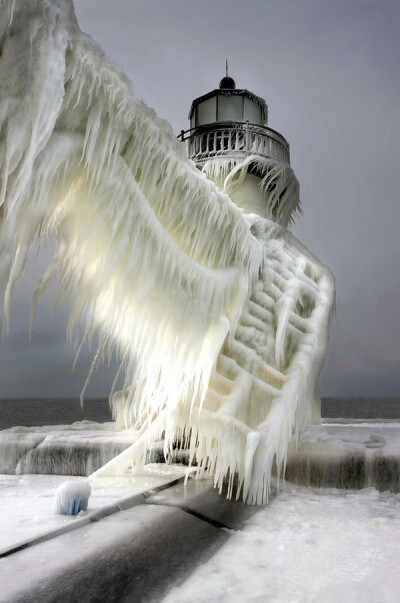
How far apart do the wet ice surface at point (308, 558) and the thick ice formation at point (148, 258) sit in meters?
0.59

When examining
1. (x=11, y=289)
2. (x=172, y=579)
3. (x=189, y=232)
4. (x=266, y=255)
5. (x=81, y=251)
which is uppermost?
(x=266, y=255)

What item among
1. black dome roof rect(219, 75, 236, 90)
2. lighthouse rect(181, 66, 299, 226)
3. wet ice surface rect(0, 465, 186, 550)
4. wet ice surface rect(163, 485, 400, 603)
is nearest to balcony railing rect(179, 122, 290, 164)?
lighthouse rect(181, 66, 299, 226)

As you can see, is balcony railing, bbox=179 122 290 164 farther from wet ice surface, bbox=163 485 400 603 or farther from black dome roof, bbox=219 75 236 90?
wet ice surface, bbox=163 485 400 603

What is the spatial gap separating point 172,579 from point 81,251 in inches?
83.1

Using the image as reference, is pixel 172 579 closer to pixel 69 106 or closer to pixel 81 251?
pixel 81 251

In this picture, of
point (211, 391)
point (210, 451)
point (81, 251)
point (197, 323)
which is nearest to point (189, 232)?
point (197, 323)

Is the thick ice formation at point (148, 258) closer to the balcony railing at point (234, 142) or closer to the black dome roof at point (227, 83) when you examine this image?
the balcony railing at point (234, 142)

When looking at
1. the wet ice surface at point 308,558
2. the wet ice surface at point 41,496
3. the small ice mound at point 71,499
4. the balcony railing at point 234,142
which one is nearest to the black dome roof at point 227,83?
the balcony railing at point 234,142

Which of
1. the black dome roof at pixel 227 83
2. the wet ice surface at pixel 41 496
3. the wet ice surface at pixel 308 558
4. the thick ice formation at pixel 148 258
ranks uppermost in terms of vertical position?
the black dome roof at pixel 227 83

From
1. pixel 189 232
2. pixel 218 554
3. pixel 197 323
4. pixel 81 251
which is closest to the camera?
pixel 218 554

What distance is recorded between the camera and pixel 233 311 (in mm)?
5297

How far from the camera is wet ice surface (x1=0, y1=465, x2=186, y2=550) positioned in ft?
10.6

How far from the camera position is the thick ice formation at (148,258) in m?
2.37

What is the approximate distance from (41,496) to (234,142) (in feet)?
24.7
